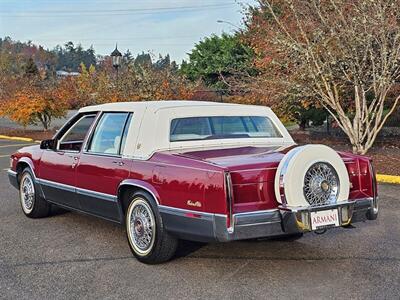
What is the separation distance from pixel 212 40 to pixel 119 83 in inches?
781

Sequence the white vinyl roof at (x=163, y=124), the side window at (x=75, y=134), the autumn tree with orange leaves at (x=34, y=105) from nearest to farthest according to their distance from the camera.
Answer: the white vinyl roof at (x=163, y=124), the side window at (x=75, y=134), the autumn tree with orange leaves at (x=34, y=105)

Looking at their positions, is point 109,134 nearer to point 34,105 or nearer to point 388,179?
point 388,179

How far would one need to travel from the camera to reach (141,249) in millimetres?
4691

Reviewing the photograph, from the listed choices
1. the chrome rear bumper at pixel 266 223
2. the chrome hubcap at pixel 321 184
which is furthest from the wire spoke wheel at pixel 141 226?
the chrome hubcap at pixel 321 184

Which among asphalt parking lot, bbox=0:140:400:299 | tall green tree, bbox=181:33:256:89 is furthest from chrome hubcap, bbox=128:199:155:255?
tall green tree, bbox=181:33:256:89

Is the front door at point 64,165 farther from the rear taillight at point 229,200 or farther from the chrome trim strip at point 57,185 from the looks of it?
the rear taillight at point 229,200

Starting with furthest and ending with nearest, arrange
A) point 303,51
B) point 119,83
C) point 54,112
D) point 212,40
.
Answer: point 212,40, point 54,112, point 119,83, point 303,51

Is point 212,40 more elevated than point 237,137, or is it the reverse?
point 212,40

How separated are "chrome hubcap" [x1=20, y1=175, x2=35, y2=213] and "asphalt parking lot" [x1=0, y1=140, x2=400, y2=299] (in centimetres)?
60

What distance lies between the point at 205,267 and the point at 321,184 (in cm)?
129

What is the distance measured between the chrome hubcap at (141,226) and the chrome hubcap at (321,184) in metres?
1.43

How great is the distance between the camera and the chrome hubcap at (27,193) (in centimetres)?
655

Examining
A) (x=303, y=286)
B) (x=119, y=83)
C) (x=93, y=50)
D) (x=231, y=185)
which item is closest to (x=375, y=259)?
(x=303, y=286)

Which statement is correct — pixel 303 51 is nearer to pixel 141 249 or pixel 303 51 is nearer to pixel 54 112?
pixel 141 249
